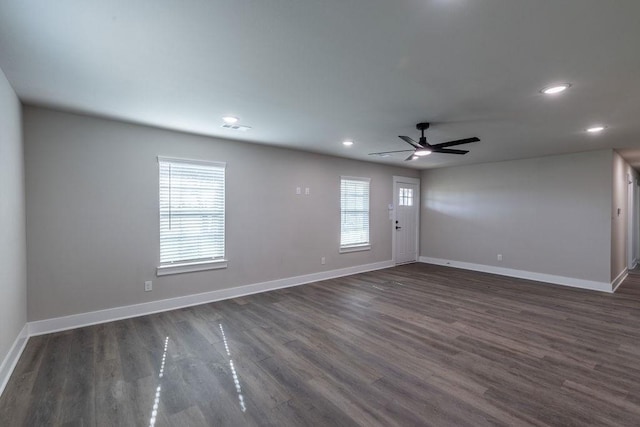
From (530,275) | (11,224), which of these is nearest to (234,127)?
(11,224)

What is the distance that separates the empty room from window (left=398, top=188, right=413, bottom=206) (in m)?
1.79

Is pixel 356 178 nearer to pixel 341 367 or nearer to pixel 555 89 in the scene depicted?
pixel 555 89

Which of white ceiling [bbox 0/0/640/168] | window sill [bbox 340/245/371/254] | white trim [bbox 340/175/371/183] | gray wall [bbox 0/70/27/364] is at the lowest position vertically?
window sill [bbox 340/245/371/254]

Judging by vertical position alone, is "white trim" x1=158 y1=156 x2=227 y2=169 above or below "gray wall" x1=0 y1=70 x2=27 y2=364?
above

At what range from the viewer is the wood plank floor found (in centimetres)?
204

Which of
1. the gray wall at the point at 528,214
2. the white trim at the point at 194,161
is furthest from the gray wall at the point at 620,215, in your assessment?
the white trim at the point at 194,161

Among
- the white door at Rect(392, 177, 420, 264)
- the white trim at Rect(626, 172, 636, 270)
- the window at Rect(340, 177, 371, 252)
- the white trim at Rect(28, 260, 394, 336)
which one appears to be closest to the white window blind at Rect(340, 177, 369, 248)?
the window at Rect(340, 177, 371, 252)

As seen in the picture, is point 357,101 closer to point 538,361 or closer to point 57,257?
point 538,361

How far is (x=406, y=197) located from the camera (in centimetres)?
759

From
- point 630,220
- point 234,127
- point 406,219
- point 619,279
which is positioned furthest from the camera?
point 406,219

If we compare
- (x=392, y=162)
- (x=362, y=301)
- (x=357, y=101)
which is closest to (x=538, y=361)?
(x=362, y=301)

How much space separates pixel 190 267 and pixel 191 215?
74 cm

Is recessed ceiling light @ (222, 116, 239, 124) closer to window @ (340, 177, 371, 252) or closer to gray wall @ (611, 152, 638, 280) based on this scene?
window @ (340, 177, 371, 252)

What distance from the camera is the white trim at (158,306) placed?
3.34 metres
